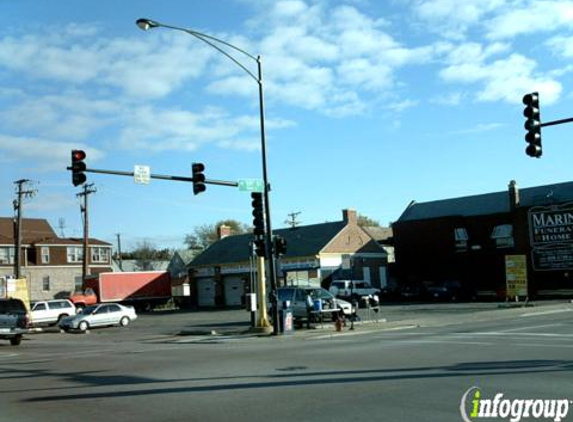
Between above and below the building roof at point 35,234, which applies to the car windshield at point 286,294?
below

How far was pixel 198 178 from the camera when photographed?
24672 millimetres

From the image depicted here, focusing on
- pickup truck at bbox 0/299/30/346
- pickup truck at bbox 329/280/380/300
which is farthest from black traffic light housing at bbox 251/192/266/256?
pickup truck at bbox 329/280/380/300

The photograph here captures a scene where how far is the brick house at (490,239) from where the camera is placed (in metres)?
54.8

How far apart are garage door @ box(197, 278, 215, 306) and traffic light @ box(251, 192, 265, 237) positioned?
4335 centimetres

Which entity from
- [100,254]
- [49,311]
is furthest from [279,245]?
[100,254]

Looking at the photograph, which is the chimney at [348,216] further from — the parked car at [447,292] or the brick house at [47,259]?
the brick house at [47,259]

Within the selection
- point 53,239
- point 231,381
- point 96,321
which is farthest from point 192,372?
point 53,239

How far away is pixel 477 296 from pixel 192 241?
3352 inches

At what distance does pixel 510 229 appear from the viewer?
194 ft

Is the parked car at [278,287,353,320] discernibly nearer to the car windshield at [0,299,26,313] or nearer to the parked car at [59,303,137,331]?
the car windshield at [0,299,26,313]

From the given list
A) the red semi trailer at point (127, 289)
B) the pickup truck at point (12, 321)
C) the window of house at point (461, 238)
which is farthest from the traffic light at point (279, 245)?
the window of house at point (461, 238)

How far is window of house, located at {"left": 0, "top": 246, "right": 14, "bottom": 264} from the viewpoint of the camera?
76125 millimetres

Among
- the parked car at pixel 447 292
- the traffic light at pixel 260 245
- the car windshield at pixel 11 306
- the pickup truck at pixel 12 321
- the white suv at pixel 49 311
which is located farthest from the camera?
the parked car at pixel 447 292

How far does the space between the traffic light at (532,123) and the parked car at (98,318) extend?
1103 inches
